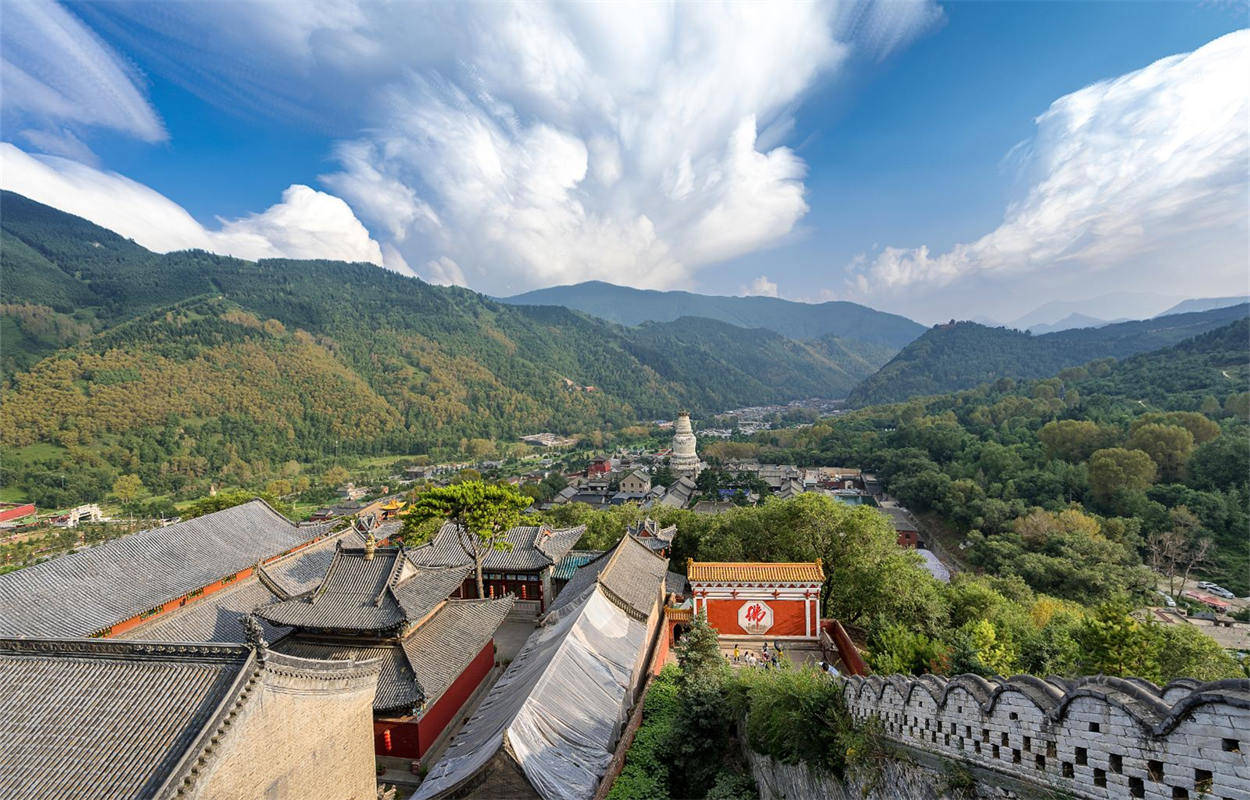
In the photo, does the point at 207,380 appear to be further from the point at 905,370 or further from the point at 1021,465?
the point at 905,370

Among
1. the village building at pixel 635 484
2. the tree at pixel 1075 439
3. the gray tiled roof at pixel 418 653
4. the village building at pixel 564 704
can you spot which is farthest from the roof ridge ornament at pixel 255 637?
the tree at pixel 1075 439

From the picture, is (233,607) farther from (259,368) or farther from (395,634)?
(259,368)

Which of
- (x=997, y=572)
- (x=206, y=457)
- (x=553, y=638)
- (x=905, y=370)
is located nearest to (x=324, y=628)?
(x=553, y=638)

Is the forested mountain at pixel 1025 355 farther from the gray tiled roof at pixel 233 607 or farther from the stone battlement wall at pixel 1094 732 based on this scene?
the stone battlement wall at pixel 1094 732

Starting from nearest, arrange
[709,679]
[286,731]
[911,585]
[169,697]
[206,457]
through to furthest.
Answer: [169,697], [286,731], [709,679], [911,585], [206,457]

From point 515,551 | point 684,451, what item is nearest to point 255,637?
point 515,551

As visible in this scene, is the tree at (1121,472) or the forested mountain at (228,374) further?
the forested mountain at (228,374)

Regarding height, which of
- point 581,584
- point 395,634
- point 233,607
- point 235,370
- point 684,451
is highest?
point 235,370
